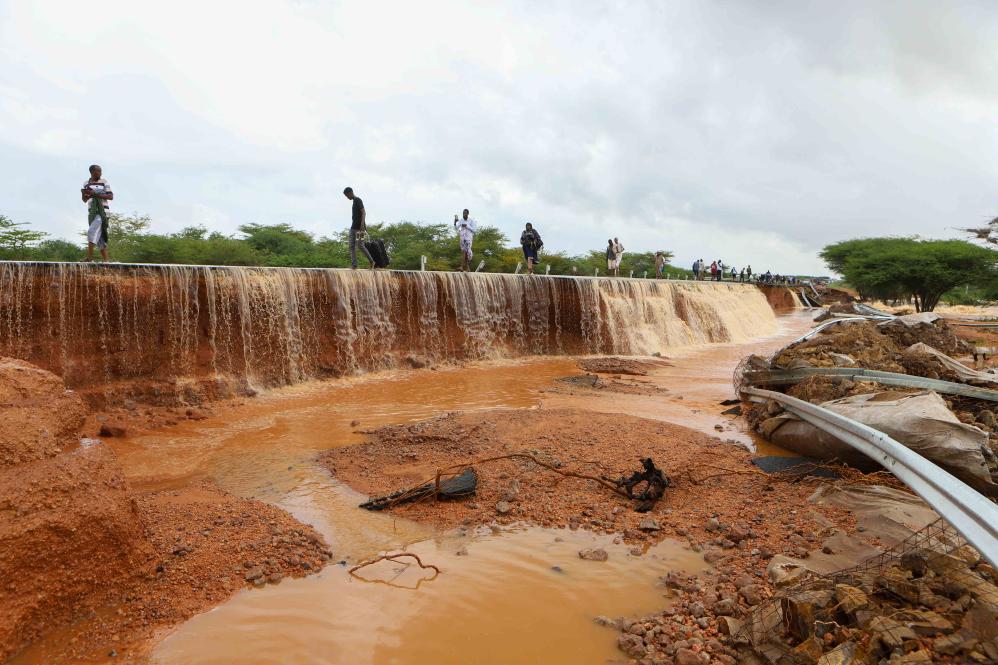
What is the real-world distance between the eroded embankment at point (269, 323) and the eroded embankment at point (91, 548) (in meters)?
6.36

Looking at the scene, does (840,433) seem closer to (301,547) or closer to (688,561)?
(688,561)

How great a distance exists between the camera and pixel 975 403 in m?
6.03

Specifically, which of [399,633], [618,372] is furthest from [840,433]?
[618,372]

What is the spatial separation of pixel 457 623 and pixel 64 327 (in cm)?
967

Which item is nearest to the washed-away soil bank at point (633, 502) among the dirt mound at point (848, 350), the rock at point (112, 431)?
the dirt mound at point (848, 350)

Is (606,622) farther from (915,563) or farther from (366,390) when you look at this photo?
(366,390)

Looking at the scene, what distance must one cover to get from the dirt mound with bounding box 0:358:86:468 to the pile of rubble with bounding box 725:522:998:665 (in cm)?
399

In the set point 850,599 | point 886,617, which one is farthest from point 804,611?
point 886,617

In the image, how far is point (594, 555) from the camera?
3.69 metres

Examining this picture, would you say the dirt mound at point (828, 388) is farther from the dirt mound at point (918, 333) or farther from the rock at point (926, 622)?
the dirt mound at point (918, 333)

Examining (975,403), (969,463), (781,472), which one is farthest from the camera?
(975,403)

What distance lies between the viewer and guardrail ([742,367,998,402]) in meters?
5.36

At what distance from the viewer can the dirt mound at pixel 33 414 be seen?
3350 millimetres

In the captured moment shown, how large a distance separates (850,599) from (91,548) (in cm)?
377
